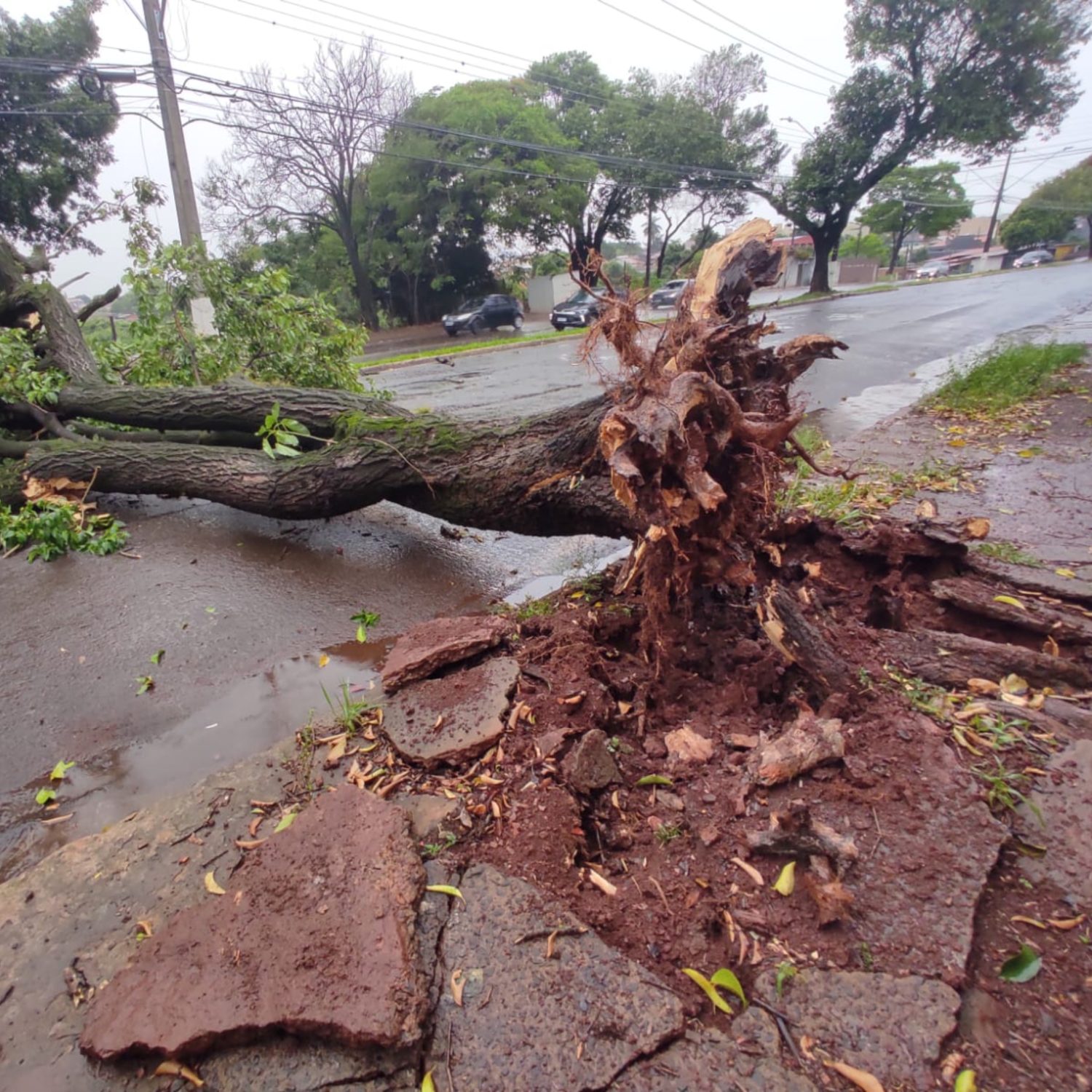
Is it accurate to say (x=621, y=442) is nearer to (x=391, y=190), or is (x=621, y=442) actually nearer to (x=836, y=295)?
(x=391, y=190)

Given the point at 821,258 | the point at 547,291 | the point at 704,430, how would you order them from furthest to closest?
the point at 547,291, the point at 821,258, the point at 704,430

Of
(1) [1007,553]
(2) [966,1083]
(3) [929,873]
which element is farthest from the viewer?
(1) [1007,553]

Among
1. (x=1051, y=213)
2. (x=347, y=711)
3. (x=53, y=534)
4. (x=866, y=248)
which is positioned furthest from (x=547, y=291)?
(x=1051, y=213)

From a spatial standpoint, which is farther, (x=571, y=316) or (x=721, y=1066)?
(x=571, y=316)

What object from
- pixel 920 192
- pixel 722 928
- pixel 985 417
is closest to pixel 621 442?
pixel 722 928

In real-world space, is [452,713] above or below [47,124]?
below

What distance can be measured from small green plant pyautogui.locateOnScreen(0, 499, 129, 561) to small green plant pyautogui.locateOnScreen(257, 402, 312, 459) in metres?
1.15

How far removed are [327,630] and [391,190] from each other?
2458 centimetres

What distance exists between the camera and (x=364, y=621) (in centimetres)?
346

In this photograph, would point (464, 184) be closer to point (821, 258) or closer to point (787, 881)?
point (821, 258)

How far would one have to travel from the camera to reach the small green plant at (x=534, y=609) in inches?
123

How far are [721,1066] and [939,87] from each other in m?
30.4

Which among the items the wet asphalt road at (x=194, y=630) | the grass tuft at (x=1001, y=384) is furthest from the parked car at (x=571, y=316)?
the wet asphalt road at (x=194, y=630)

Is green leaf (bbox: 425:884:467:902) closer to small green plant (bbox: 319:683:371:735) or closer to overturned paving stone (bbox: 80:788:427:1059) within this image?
overturned paving stone (bbox: 80:788:427:1059)
